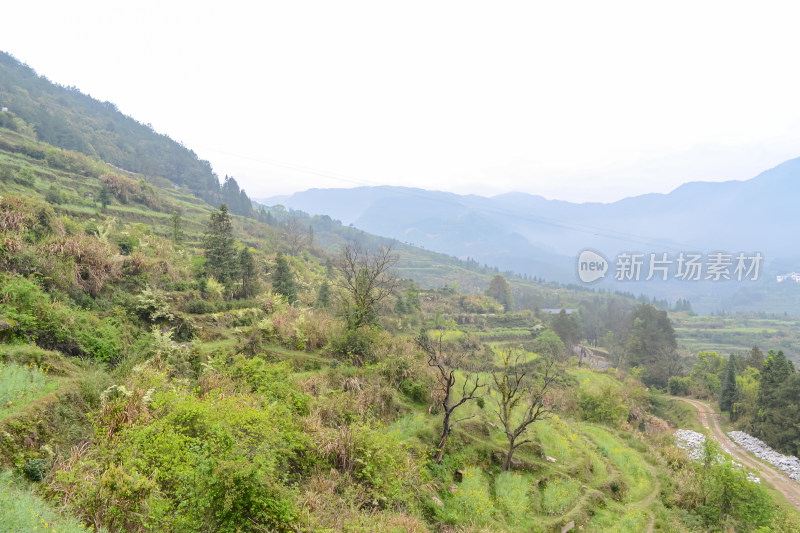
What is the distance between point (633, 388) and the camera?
34719 mm

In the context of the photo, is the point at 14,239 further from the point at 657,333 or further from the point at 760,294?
the point at 760,294

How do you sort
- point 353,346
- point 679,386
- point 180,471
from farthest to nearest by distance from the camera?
point 679,386 < point 353,346 < point 180,471

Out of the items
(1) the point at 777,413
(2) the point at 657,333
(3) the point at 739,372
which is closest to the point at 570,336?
(2) the point at 657,333

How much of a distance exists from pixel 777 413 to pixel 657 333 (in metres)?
21.3

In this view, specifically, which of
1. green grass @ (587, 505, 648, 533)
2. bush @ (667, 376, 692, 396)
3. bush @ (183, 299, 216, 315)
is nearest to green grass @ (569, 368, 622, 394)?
bush @ (667, 376, 692, 396)

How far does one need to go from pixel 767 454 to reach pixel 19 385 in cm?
4351

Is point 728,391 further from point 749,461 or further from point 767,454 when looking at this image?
point 749,461

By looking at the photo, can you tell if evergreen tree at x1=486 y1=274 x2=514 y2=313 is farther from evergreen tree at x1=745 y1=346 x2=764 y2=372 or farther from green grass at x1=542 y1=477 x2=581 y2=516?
green grass at x1=542 y1=477 x2=581 y2=516

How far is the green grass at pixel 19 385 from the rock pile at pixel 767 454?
39.9m

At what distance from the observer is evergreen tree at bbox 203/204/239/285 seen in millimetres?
15625

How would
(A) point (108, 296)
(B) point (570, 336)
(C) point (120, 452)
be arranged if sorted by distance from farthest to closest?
(B) point (570, 336), (A) point (108, 296), (C) point (120, 452)

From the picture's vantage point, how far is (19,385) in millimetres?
6148

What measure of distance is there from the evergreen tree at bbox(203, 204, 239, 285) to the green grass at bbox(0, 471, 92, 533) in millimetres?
11577

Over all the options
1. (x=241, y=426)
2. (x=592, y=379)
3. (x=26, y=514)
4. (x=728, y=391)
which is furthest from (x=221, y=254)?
(x=728, y=391)
